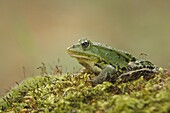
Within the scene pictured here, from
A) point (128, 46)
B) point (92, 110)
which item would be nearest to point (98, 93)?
point (92, 110)

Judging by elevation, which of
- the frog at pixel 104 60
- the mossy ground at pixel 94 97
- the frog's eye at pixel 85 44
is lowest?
the mossy ground at pixel 94 97

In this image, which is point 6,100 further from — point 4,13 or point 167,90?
point 4,13

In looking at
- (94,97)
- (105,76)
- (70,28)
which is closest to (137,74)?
(105,76)

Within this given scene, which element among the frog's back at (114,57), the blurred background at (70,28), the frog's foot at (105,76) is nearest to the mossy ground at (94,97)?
the frog's foot at (105,76)

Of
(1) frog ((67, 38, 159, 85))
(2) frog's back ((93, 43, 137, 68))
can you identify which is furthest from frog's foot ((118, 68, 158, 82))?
(2) frog's back ((93, 43, 137, 68))

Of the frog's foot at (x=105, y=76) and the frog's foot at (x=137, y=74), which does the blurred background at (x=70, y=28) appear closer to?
the frog's foot at (x=105, y=76)

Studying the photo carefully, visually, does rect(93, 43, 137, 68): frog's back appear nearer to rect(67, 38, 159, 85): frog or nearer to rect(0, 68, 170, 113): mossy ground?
rect(67, 38, 159, 85): frog
